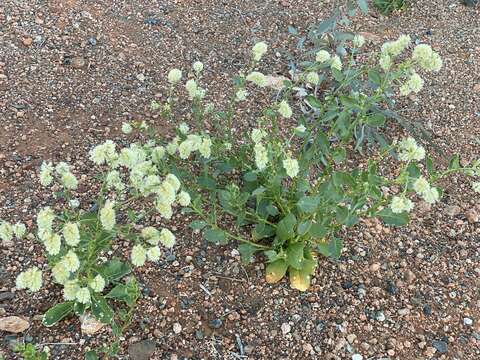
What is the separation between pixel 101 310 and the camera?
2.09 m

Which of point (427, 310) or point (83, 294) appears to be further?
point (427, 310)

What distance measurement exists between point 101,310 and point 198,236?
1.93ft

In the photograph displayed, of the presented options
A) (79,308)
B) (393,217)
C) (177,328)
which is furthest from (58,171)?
(393,217)

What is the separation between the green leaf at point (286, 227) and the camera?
222cm

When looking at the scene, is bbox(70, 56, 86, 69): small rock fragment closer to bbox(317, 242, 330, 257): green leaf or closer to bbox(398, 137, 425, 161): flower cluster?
bbox(317, 242, 330, 257): green leaf

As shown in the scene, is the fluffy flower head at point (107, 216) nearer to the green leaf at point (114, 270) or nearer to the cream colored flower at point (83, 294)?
the cream colored flower at point (83, 294)

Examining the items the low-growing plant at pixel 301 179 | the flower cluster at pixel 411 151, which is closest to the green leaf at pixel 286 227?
the low-growing plant at pixel 301 179

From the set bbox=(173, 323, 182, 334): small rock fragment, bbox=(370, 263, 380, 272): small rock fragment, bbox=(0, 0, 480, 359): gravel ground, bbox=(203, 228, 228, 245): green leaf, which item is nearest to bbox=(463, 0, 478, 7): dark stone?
bbox=(0, 0, 480, 359): gravel ground

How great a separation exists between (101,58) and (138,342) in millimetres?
1646

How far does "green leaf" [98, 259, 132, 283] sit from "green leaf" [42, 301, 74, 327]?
0.16 m

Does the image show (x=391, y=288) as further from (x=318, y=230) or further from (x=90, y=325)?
(x=90, y=325)

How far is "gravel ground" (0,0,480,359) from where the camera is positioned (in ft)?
7.60

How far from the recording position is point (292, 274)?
243 centimetres

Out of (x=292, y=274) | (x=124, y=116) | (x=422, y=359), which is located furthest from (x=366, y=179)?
(x=124, y=116)
